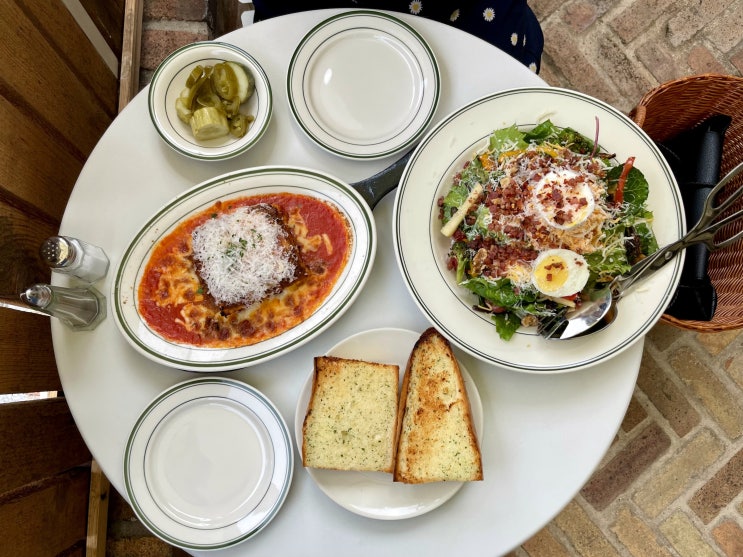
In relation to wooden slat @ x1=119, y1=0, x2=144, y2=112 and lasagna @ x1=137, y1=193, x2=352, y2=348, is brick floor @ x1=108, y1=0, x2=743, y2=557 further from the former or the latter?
lasagna @ x1=137, y1=193, x2=352, y2=348

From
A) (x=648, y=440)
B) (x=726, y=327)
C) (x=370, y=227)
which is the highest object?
(x=370, y=227)

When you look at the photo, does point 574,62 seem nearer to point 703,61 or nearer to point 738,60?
point 703,61

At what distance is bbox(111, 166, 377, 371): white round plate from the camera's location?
199 centimetres

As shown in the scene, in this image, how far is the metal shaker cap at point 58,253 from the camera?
1914mm

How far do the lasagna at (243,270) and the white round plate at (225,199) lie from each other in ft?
0.09

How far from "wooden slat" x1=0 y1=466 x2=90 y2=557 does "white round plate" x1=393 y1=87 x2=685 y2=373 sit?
1705 mm

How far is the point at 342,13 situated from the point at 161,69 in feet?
2.24

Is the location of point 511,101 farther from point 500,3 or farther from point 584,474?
point 584,474

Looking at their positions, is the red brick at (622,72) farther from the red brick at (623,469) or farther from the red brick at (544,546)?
the red brick at (544,546)

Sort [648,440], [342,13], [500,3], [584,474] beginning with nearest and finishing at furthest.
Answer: [584,474] → [342,13] → [500,3] → [648,440]

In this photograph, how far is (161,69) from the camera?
2096 mm

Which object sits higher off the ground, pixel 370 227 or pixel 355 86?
pixel 355 86

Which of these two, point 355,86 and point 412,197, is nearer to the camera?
point 412,197

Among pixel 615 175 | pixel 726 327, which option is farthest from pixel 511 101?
pixel 726 327
